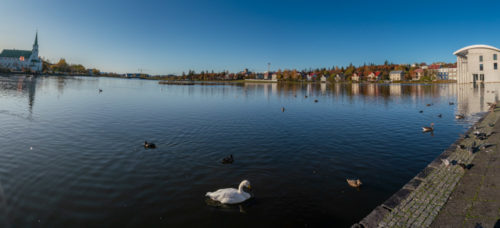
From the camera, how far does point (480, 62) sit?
93.7m

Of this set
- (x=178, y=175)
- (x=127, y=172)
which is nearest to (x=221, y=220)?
(x=178, y=175)

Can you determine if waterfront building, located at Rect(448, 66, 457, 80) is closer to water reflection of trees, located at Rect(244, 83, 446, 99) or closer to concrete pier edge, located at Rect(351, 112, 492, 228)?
water reflection of trees, located at Rect(244, 83, 446, 99)

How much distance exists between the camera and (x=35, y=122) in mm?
22453

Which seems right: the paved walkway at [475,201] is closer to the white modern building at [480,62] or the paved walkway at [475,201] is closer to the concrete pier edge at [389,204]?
the concrete pier edge at [389,204]

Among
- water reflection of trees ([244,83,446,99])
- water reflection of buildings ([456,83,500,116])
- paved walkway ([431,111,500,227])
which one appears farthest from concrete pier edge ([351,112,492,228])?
water reflection of trees ([244,83,446,99])

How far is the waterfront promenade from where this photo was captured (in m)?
7.17

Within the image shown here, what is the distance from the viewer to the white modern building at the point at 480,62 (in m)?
90.0

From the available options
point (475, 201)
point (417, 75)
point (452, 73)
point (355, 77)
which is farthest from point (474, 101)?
point (452, 73)

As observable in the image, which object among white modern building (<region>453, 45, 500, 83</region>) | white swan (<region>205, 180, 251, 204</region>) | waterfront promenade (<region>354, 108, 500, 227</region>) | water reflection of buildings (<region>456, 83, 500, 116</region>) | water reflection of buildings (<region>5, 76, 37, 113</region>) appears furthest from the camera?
white modern building (<region>453, 45, 500, 83</region>)

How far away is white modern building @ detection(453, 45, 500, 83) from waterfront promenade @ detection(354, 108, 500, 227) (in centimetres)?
10989

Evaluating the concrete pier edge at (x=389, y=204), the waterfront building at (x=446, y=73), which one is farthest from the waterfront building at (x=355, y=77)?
the concrete pier edge at (x=389, y=204)

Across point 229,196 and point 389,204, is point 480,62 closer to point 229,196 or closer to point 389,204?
point 389,204

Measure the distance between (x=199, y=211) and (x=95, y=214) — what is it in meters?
3.40

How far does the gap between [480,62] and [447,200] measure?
118819 millimetres
